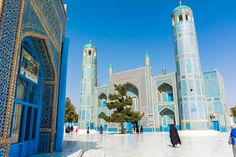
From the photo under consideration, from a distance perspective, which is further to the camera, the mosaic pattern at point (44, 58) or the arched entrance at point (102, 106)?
the arched entrance at point (102, 106)

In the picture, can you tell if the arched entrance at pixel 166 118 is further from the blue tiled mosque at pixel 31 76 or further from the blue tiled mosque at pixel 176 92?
the blue tiled mosque at pixel 31 76

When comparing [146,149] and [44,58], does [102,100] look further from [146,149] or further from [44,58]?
[44,58]

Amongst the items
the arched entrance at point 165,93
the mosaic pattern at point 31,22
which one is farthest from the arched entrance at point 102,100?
the mosaic pattern at point 31,22

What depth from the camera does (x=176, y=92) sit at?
1809 cm

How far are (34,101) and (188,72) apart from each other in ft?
45.7

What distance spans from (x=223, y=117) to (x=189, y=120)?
5422 millimetres

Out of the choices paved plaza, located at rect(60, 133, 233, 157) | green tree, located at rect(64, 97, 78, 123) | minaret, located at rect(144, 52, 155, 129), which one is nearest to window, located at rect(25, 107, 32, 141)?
paved plaza, located at rect(60, 133, 233, 157)

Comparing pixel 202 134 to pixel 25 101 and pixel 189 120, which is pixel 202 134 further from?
pixel 25 101

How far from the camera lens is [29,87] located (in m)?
4.62

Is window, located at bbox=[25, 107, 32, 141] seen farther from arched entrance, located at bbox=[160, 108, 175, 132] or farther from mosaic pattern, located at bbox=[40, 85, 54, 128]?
arched entrance, located at bbox=[160, 108, 175, 132]

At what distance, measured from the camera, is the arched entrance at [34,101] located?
4082 mm

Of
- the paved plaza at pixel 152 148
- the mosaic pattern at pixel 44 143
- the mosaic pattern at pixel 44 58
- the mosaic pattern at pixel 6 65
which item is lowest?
the paved plaza at pixel 152 148

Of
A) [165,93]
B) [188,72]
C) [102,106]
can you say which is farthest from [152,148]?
[102,106]

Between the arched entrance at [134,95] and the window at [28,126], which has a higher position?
the arched entrance at [134,95]
